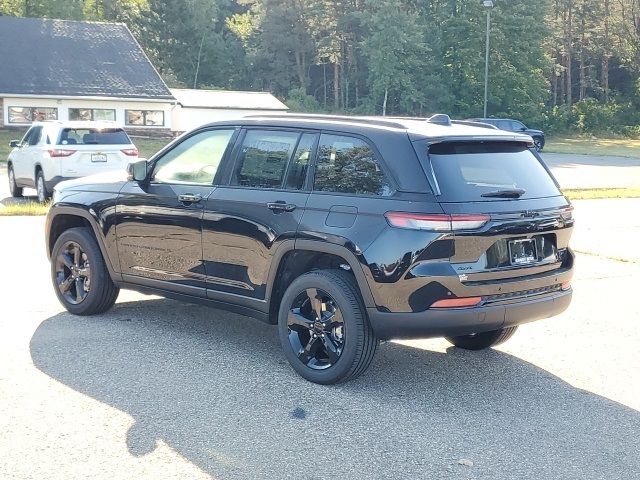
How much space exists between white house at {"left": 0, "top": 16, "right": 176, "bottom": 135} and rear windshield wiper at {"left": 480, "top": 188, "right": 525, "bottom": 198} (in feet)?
137

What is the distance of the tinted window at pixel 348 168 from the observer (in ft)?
18.2

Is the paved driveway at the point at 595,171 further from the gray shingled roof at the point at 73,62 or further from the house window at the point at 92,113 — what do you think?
the house window at the point at 92,113

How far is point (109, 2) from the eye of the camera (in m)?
80.3

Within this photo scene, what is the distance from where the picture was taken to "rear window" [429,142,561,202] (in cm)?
540

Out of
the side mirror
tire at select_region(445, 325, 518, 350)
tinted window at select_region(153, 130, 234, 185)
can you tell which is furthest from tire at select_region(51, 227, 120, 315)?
tire at select_region(445, 325, 518, 350)

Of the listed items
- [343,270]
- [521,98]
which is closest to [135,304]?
[343,270]

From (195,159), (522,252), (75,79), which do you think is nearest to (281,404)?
(522,252)

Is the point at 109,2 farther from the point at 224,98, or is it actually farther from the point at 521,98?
the point at 521,98

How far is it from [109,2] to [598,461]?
8229 centimetres

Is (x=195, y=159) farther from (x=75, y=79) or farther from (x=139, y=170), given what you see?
(x=75, y=79)

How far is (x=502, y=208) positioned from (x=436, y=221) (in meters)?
0.52

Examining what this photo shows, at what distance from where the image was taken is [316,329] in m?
5.73

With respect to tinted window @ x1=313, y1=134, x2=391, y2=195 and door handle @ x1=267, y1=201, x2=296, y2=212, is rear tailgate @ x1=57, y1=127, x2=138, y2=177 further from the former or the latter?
tinted window @ x1=313, y1=134, x2=391, y2=195

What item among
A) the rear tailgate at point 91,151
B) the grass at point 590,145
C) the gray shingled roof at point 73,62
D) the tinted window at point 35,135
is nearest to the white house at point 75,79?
the gray shingled roof at point 73,62
